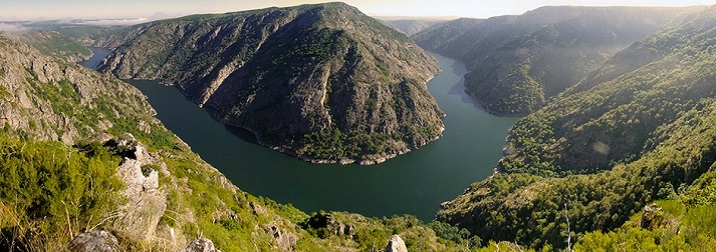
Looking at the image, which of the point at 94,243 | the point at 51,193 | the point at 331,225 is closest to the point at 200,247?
the point at 94,243

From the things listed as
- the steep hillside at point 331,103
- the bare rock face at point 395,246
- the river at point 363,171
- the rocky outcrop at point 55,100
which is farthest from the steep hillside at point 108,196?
the steep hillside at point 331,103

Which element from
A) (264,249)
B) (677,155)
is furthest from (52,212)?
(677,155)

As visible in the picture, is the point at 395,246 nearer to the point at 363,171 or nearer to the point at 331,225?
the point at 331,225

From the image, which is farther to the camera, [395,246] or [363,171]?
[363,171]

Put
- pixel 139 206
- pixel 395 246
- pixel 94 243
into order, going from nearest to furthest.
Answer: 1. pixel 94 243
2. pixel 139 206
3. pixel 395 246

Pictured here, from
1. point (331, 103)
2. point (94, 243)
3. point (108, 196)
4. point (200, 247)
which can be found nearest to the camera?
point (94, 243)

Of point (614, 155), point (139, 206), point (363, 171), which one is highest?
point (139, 206)
